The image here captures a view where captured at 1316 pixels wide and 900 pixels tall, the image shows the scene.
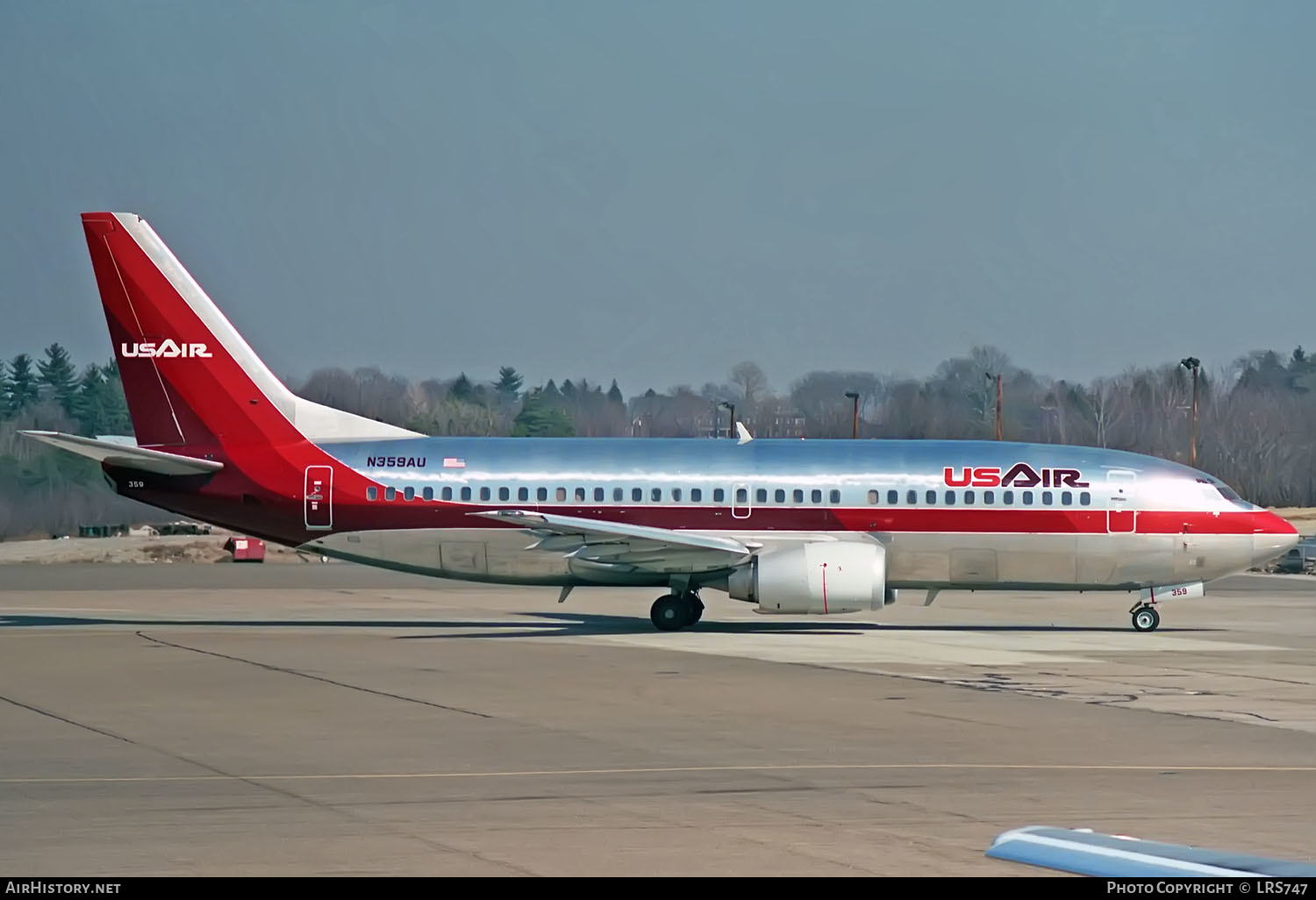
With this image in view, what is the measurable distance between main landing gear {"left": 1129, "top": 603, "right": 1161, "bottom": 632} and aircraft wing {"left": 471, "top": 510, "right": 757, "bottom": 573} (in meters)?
7.89

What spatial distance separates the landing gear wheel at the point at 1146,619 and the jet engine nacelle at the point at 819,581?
5805 millimetres

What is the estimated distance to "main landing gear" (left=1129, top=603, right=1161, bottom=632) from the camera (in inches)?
1377

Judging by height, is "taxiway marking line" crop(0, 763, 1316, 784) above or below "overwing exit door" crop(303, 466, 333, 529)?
below

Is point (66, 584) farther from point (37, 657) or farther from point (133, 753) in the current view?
point (133, 753)

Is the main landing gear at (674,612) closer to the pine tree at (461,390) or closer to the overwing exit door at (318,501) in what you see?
the overwing exit door at (318,501)

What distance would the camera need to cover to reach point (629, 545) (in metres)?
32.9

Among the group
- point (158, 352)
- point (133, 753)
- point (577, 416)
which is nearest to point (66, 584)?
point (158, 352)

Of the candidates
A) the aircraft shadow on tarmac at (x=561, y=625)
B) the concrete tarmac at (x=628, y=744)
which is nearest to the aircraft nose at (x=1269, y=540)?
the concrete tarmac at (x=628, y=744)

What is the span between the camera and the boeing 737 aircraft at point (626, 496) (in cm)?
3428

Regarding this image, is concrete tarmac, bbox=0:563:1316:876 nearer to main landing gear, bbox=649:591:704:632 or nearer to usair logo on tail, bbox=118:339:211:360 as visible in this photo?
main landing gear, bbox=649:591:704:632

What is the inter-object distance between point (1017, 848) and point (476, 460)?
77.3 ft

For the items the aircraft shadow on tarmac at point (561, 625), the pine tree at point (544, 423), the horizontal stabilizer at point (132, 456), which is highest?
the pine tree at point (544, 423)

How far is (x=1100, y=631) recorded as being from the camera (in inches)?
1377

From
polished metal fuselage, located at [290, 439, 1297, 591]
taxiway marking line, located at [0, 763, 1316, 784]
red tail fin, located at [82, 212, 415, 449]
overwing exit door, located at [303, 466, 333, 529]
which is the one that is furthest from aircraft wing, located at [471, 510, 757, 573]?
taxiway marking line, located at [0, 763, 1316, 784]
